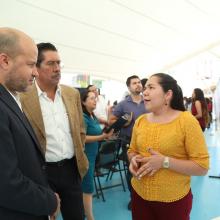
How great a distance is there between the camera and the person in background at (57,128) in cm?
172

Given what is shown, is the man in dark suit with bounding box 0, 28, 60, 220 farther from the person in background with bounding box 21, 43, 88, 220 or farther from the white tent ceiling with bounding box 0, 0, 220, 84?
the white tent ceiling with bounding box 0, 0, 220, 84

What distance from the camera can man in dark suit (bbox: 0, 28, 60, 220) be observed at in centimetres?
100

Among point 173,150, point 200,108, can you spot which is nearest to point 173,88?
point 173,150

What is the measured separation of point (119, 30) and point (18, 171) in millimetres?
6174

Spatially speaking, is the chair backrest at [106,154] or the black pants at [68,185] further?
the chair backrest at [106,154]

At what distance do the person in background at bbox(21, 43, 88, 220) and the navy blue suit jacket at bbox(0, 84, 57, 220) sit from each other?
532mm

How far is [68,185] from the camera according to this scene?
5.95ft

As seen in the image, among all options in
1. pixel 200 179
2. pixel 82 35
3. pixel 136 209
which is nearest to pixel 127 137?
pixel 136 209

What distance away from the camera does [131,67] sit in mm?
9148

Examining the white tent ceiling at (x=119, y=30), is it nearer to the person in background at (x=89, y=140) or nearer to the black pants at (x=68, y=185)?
the person in background at (x=89, y=140)

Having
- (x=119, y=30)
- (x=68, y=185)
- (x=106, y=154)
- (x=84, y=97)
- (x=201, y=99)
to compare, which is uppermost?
(x=119, y=30)

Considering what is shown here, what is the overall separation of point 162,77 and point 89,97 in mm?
1058

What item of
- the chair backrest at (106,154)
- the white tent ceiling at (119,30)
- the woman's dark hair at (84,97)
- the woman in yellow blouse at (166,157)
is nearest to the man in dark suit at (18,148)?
the woman in yellow blouse at (166,157)

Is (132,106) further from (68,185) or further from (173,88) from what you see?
(68,185)
